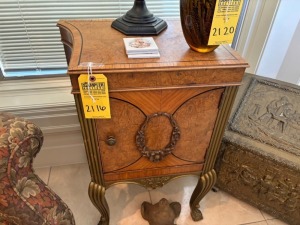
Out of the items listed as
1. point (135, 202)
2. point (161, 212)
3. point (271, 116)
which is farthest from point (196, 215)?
point (271, 116)

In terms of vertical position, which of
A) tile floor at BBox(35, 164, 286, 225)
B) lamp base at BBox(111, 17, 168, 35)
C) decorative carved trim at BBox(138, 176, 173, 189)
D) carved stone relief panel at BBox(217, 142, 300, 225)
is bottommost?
tile floor at BBox(35, 164, 286, 225)

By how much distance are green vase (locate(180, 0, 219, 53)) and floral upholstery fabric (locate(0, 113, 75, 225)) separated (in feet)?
1.76

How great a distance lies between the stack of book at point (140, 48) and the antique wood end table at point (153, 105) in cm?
2

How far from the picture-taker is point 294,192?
1.02m

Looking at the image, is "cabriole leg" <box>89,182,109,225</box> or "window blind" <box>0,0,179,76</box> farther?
"window blind" <box>0,0,179,76</box>

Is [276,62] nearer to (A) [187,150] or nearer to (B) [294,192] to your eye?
(B) [294,192]

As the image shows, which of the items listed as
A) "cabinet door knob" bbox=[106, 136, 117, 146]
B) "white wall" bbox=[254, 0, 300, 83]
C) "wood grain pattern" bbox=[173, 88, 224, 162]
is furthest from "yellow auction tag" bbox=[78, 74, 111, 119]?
"white wall" bbox=[254, 0, 300, 83]

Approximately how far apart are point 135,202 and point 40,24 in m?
1.04

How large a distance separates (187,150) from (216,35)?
0.42 m

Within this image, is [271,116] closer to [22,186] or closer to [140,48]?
[140,48]

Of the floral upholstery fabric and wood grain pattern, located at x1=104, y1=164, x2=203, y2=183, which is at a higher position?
the floral upholstery fabric

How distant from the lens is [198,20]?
2.12 ft

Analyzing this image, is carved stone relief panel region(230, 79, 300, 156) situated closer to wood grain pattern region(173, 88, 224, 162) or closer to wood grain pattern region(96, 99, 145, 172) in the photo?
wood grain pattern region(173, 88, 224, 162)

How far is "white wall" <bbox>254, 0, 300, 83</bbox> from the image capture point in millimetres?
1227
